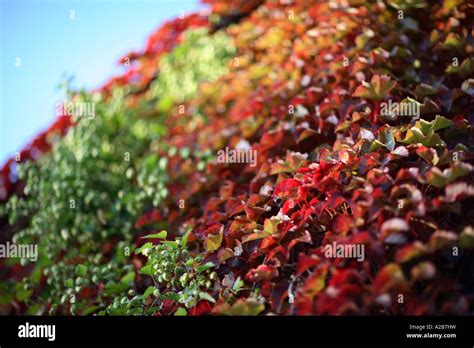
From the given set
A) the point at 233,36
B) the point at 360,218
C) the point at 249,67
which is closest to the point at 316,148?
the point at 360,218

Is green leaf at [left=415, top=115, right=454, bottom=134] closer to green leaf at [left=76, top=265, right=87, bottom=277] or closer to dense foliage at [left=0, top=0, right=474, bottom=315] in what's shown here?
dense foliage at [left=0, top=0, right=474, bottom=315]

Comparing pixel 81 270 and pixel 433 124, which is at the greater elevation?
pixel 433 124

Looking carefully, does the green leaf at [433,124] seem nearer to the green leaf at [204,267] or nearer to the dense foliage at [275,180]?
the dense foliage at [275,180]

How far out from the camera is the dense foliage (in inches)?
51.5

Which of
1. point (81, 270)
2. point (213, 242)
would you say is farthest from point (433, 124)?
point (81, 270)

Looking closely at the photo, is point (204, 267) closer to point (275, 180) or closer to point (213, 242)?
point (213, 242)

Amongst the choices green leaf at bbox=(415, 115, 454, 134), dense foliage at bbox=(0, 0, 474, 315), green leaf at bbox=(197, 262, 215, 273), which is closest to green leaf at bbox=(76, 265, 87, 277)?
dense foliage at bbox=(0, 0, 474, 315)

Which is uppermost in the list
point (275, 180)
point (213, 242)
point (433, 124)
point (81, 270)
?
point (433, 124)

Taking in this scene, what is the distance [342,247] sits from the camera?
136 centimetres

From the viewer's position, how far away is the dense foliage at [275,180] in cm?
131

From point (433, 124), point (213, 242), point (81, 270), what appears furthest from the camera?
point (81, 270)

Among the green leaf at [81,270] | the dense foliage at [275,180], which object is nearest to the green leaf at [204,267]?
the dense foliage at [275,180]

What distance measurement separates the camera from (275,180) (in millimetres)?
1933

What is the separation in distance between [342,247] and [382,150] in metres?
0.36
